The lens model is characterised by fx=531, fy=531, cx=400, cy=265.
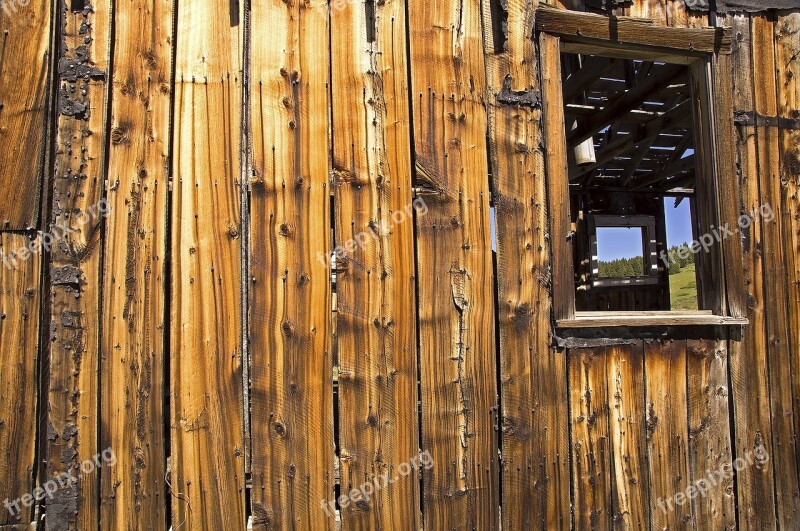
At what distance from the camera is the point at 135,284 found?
2.39 m

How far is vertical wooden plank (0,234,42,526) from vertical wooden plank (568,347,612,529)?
2544 millimetres

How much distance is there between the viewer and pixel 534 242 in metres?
2.79

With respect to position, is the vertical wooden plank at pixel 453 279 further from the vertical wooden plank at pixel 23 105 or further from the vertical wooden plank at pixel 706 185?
the vertical wooden plank at pixel 23 105

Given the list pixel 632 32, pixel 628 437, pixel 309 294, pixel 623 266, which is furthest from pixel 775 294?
pixel 623 266

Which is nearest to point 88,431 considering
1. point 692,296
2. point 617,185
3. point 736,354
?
point 736,354

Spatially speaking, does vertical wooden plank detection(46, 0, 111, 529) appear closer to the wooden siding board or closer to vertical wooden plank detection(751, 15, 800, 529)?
the wooden siding board

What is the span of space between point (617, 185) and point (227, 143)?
979 cm

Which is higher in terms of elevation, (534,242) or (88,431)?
(534,242)

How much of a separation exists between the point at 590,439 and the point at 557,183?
4.49ft

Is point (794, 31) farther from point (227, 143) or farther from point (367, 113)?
point (227, 143)

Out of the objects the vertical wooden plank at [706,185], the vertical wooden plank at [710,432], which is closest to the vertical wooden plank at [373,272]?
the vertical wooden plank at [710,432]

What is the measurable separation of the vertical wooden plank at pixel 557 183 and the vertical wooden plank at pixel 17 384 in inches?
97.0

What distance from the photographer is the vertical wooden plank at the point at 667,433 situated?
2898 mm

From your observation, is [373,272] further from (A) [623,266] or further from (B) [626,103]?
(A) [623,266]
